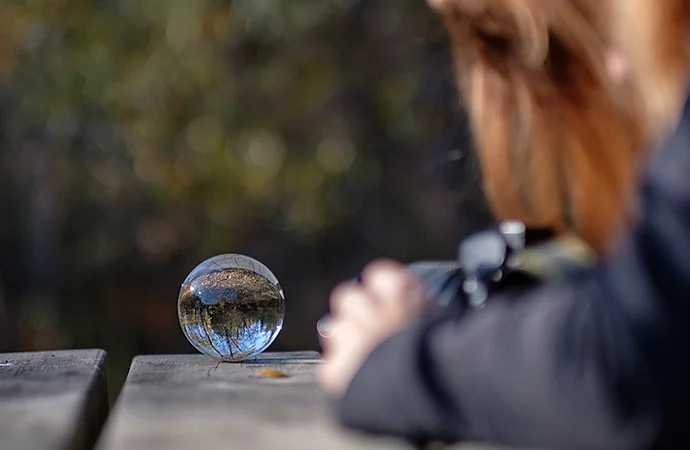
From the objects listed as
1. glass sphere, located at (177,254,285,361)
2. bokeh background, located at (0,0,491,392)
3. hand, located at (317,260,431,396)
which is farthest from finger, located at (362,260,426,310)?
bokeh background, located at (0,0,491,392)

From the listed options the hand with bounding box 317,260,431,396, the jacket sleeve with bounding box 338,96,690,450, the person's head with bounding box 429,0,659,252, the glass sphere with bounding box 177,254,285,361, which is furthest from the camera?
the glass sphere with bounding box 177,254,285,361

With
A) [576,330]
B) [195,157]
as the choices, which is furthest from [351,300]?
[195,157]

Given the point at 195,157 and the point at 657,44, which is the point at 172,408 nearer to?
the point at 657,44

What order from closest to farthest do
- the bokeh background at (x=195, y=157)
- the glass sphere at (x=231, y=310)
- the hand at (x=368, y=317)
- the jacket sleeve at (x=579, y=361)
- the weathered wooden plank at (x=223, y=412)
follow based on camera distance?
the jacket sleeve at (x=579, y=361) < the weathered wooden plank at (x=223, y=412) < the hand at (x=368, y=317) < the glass sphere at (x=231, y=310) < the bokeh background at (x=195, y=157)

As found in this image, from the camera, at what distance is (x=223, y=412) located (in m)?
1.27

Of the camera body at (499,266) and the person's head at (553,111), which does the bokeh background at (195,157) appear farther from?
the camera body at (499,266)

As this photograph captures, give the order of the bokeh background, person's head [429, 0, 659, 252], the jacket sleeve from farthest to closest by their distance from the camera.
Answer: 1. the bokeh background
2. person's head [429, 0, 659, 252]
3. the jacket sleeve

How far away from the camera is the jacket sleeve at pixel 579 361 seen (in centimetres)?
97

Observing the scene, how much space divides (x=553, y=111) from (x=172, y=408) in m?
0.73

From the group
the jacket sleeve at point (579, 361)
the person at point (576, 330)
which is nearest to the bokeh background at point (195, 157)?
the person at point (576, 330)

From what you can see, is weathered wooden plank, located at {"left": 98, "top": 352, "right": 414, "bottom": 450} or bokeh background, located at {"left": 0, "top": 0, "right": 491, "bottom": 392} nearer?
weathered wooden plank, located at {"left": 98, "top": 352, "right": 414, "bottom": 450}

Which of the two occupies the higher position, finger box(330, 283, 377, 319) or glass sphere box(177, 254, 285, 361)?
finger box(330, 283, 377, 319)

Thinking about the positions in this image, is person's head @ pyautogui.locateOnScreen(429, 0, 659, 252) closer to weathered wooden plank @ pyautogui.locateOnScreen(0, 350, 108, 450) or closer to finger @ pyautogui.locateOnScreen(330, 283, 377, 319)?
finger @ pyautogui.locateOnScreen(330, 283, 377, 319)

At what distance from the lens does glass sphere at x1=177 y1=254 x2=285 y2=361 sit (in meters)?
1.79
